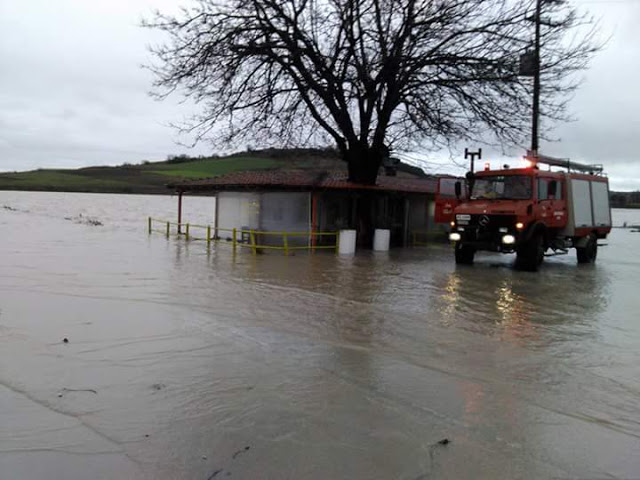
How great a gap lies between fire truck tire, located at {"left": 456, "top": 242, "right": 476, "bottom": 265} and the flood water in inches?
203

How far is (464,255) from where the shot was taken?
59.2 feet

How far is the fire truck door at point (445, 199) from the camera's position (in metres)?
18.7

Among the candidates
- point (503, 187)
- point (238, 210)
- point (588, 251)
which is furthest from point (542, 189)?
point (238, 210)

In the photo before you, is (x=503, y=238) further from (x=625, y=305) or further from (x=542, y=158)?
(x=625, y=305)

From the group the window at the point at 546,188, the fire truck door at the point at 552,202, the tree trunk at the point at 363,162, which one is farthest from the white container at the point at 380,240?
the window at the point at 546,188

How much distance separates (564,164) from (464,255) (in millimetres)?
4619

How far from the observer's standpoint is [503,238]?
16.1m

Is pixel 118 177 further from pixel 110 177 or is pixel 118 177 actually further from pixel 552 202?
pixel 552 202

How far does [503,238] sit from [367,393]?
1165cm

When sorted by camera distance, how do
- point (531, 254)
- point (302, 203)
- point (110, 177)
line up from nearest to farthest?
point (531, 254) → point (302, 203) → point (110, 177)

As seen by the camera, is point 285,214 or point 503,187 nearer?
point 503,187

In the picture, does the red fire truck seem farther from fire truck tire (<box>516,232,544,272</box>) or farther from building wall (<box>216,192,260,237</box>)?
building wall (<box>216,192,260,237</box>)

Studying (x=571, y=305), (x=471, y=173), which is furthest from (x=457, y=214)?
(x=571, y=305)

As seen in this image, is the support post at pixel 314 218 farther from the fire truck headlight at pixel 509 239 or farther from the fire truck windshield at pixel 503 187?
the fire truck headlight at pixel 509 239
